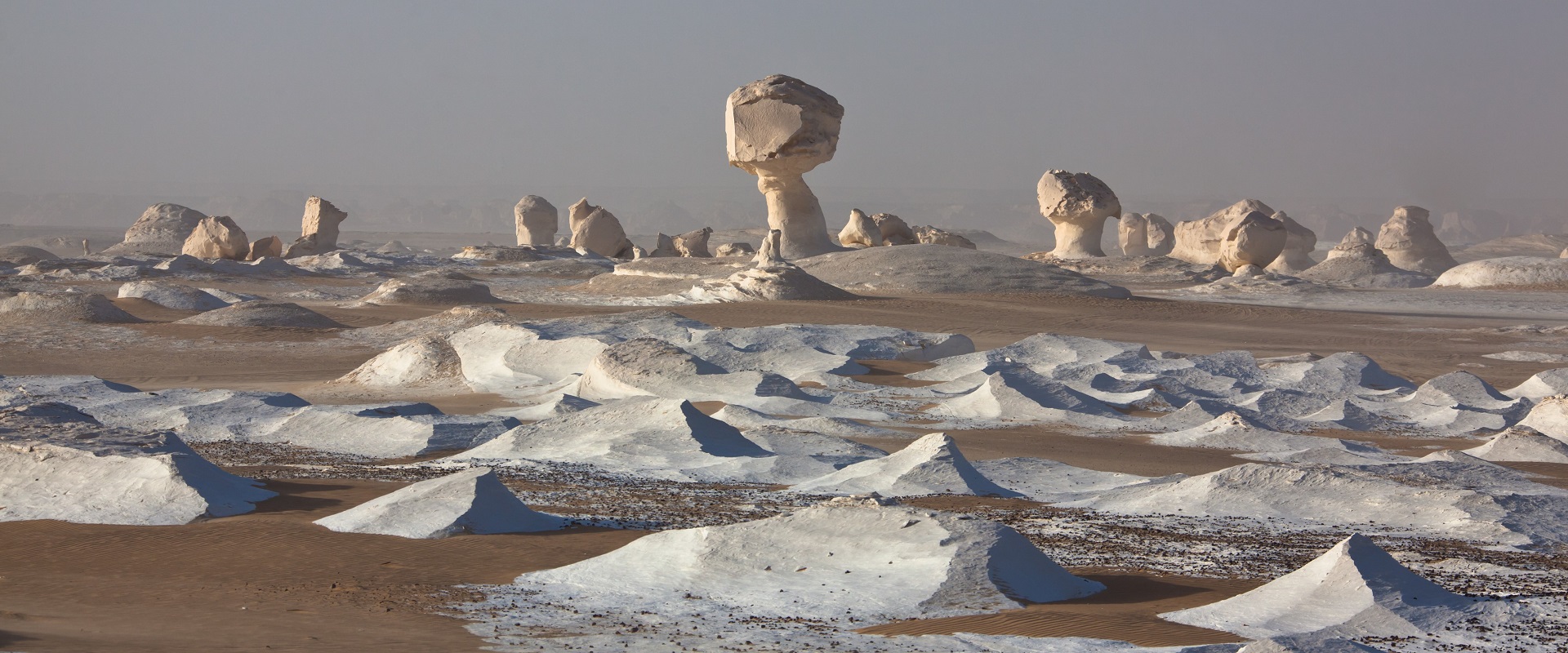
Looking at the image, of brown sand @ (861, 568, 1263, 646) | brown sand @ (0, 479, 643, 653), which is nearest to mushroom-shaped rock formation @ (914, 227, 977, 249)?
brown sand @ (0, 479, 643, 653)

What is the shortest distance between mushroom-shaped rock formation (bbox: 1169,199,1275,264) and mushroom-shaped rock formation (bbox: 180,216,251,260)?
2867 centimetres

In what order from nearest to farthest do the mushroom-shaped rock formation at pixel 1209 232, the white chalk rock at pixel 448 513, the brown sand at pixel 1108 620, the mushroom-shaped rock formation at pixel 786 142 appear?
1. the brown sand at pixel 1108 620
2. the white chalk rock at pixel 448 513
3. the mushroom-shaped rock formation at pixel 786 142
4. the mushroom-shaped rock formation at pixel 1209 232

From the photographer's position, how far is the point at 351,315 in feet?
68.7

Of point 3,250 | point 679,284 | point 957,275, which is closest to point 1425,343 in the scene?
point 957,275

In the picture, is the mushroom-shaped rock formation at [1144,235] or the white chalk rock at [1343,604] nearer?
the white chalk rock at [1343,604]

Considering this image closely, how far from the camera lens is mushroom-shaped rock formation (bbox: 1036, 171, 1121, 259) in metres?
38.8

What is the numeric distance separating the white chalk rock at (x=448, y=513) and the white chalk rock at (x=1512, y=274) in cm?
3083

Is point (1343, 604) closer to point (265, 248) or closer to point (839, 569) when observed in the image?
point (839, 569)

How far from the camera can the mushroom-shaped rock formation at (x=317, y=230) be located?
42.0m

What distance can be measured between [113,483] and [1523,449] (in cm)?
948

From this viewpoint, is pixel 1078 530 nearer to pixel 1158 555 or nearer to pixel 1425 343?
pixel 1158 555

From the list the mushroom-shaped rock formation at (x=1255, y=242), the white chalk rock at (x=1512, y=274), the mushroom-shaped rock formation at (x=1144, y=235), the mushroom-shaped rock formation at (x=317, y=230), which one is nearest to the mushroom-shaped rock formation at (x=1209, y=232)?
the mushroom-shaped rock formation at (x=1144, y=235)

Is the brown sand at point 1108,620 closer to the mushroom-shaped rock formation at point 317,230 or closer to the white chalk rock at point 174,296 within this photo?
the white chalk rock at point 174,296

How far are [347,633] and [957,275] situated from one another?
21478 mm
